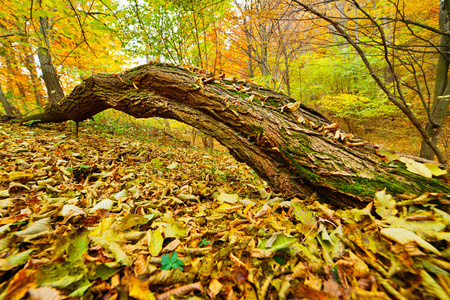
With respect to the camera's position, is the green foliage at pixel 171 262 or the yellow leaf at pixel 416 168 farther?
the yellow leaf at pixel 416 168

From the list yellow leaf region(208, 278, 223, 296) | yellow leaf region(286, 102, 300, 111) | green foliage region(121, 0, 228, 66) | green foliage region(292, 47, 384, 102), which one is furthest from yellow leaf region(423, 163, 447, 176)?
green foliage region(292, 47, 384, 102)

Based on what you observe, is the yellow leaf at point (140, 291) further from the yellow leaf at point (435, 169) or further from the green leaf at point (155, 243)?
the yellow leaf at point (435, 169)

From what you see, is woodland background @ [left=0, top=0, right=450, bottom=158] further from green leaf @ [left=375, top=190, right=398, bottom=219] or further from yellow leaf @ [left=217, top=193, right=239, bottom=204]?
yellow leaf @ [left=217, top=193, right=239, bottom=204]

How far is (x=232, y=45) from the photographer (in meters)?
6.31

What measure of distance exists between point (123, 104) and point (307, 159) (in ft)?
9.77

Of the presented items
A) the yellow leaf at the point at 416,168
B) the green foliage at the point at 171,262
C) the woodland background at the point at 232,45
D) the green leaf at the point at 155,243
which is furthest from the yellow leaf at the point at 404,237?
the woodland background at the point at 232,45

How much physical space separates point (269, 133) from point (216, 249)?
46.9 inches

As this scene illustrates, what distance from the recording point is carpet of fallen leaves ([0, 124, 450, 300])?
0.76 meters

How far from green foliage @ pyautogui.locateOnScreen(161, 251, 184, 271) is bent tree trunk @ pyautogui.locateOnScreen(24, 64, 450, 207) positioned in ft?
3.82

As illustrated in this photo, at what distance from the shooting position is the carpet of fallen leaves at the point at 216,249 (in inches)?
29.8

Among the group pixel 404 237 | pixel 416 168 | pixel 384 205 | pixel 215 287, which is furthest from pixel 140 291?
pixel 416 168

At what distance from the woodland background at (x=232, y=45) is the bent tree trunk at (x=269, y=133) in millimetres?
975

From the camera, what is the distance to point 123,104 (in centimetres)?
293

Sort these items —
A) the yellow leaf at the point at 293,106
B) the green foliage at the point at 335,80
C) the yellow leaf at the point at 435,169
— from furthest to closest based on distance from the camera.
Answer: the green foliage at the point at 335,80
the yellow leaf at the point at 293,106
the yellow leaf at the point at 435,169
